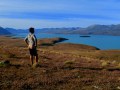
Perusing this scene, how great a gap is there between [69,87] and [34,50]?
6.36 meters

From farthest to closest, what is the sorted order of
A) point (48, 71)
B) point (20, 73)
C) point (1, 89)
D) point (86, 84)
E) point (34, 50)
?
1. point (34, 50)
2. point (48, 71)
3. point (20, 73)
4. point (86, 84)
5. point (1, 89)

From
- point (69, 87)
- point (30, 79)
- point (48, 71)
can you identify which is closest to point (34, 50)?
point (48, 71)

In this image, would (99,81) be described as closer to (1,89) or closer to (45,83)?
(45,83)

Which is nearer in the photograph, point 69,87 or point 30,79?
point 69,87

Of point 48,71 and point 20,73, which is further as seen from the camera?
point 48,71

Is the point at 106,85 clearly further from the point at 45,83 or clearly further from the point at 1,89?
the point at 1,89

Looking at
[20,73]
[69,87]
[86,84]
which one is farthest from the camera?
[20,73]

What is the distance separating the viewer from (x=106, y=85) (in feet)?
46.9

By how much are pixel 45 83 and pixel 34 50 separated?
5.58 meters

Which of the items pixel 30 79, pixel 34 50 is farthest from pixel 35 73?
pixel 34 50

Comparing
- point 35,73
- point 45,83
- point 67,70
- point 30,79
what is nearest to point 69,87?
point 45,83

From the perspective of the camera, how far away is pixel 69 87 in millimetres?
13648

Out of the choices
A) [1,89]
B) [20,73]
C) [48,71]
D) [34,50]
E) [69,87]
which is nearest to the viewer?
[1,89]

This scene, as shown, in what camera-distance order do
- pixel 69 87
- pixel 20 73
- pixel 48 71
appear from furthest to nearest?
pixel 48 71
pixel 20 73
pixel 69 87
